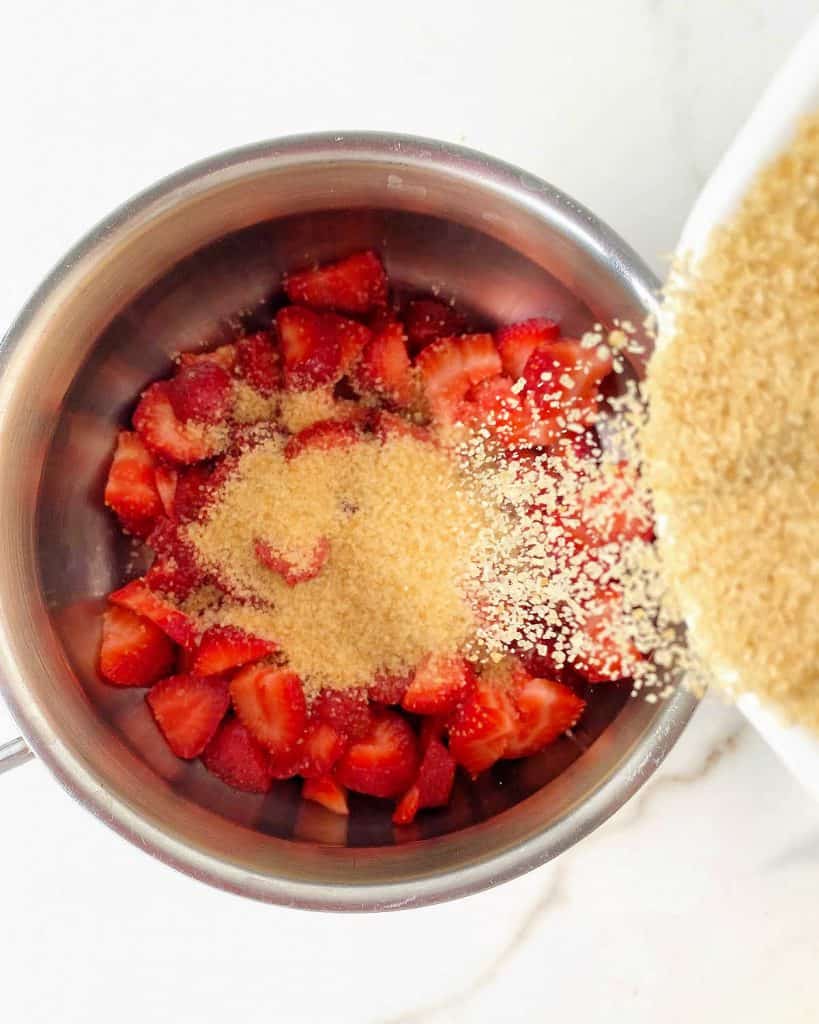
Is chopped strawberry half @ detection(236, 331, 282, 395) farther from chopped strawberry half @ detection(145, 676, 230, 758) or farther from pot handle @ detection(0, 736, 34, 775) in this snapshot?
pot handle @ detection(0, 736, 34, 775)

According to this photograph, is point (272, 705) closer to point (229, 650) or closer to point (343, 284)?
point (229, 650)

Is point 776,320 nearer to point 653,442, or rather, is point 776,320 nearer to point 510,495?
point 653,442

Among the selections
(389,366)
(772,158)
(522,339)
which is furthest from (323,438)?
(772,158)

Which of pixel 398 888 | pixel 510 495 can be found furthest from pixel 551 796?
pixel 510 495

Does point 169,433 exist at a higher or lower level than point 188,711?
higher

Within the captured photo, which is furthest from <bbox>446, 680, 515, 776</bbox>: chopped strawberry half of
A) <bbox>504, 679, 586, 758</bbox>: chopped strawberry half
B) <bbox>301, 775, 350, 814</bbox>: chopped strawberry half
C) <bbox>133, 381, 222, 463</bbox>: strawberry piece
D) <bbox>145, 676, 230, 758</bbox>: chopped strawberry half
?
<bbox>133, 381, 222, 463</bbox>: strawberry piece

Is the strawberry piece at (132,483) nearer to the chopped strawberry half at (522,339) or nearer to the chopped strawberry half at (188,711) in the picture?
the chopped strawberry half at (188,711)
